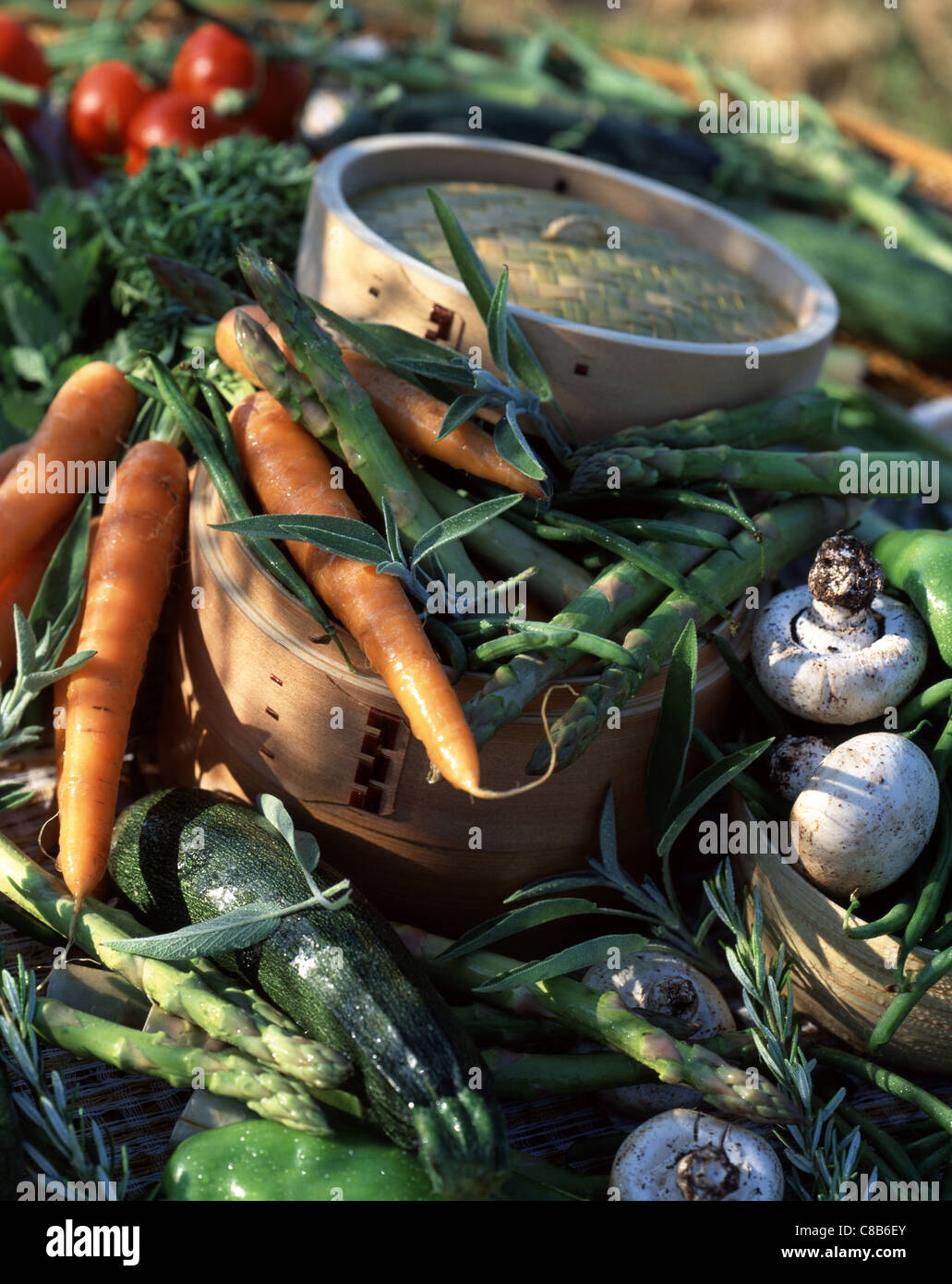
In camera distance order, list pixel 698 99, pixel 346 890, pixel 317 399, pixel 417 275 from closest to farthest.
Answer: pixel 346 890, pixel 317 399, pixel 417 275, pixel 698 99

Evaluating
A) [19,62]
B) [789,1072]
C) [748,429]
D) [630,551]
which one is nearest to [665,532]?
[630,551]

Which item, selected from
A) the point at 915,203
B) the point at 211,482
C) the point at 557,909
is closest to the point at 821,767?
the point at 557,909

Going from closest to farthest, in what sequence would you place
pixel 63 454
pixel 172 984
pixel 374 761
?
pixel 172 984 → pixel 374 761 → pixel 63 454

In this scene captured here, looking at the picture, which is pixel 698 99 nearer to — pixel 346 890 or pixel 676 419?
pixel 676 419

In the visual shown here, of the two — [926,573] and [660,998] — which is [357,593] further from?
[926,573]

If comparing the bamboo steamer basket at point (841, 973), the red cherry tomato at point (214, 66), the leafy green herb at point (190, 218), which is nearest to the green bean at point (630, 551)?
the bamboo steamer basket at point (841, 973)

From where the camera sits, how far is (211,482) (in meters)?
1.49

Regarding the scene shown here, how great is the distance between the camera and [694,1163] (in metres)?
1.10

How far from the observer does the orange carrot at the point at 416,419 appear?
135cm

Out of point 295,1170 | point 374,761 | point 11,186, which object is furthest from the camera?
point 11,186

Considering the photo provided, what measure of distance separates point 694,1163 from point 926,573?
0.77 metres

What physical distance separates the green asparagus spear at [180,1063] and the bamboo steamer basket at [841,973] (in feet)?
1.90

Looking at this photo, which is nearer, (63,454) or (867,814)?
(867,814)
